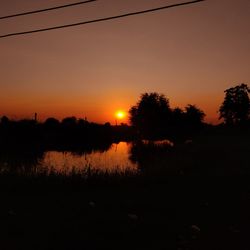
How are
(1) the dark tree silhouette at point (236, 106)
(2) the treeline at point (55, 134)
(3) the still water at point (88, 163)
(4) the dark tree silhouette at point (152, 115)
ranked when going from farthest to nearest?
1. (1) the dark tree silhouette at point (236, 106)
2. (4) the dark tree silhouette at point (152, 115)
3. (2) the treeline at point (55, 134)
4. (3) the still water at point (88, 163)

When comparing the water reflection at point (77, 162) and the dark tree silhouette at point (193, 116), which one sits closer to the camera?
the water reflection at point (77, 162)

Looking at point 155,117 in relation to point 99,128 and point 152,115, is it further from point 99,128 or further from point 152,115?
point 99,128

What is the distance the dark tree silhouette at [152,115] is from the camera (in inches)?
2805

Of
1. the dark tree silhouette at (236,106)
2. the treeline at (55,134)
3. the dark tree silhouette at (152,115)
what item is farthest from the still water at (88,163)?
the dark tree silhouette at (236,106)

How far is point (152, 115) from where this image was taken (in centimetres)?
7100

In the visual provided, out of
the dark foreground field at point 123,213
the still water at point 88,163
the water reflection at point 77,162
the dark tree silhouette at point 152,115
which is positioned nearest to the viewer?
the dark foreground field at point 123,213

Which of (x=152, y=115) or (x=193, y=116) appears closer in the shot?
(x=152, y=115)

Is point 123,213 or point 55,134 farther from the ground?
point 55,134

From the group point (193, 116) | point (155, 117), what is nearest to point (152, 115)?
point (155, 117)

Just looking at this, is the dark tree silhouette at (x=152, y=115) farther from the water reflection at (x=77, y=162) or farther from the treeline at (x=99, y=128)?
the water reflection at (x=77, y=162)

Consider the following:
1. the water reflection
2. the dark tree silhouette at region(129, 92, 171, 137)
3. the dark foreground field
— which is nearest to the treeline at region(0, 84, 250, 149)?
the dark tree silhouette at region(129, 92, 171, 137)

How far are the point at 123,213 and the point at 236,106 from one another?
9720 cm

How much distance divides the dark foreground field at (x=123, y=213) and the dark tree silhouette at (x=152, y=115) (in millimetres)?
53781

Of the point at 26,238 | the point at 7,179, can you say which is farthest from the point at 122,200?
the point at 7,179
